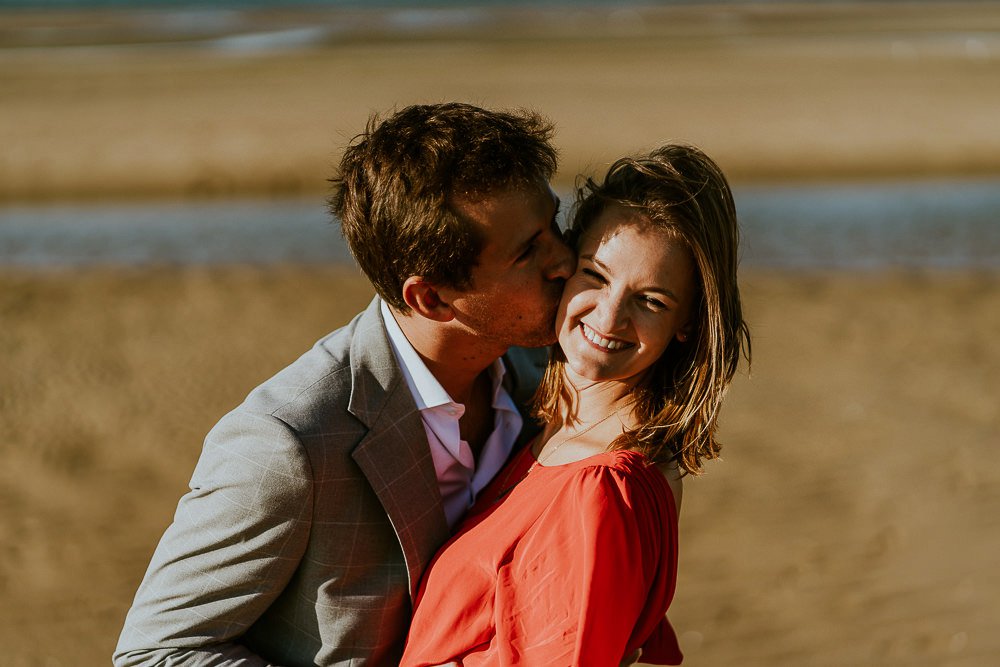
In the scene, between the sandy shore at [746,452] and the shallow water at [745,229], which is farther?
the shallow water at [745,229]

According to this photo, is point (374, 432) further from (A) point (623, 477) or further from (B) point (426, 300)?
(A) point (623, 477)

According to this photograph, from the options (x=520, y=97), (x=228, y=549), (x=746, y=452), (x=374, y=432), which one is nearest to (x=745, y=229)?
(x=746, y=452)

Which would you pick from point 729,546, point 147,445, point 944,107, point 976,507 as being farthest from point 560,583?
point 944,107

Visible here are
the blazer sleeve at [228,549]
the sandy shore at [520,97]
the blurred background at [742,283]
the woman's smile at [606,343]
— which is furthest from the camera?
the sandy shore at [520,97]

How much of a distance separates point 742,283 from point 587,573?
31.8ft

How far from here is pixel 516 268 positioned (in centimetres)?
333

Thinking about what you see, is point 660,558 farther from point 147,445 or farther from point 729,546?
point 147,445

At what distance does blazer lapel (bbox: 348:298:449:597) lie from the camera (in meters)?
3.17

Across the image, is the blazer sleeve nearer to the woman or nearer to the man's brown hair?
the woman

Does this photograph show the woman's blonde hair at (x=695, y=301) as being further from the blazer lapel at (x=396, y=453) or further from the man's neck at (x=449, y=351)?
the blazer lapel at (x=396, y=453)

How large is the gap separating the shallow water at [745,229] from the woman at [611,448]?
9.31m

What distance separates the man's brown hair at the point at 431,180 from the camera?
3188mm

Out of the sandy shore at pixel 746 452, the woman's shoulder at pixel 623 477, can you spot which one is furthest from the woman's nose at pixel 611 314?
the sandy shore at pixel 746 452

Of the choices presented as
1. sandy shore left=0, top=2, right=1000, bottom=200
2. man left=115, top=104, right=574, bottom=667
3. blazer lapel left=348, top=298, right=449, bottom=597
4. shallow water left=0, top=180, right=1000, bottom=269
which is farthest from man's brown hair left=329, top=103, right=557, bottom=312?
shallow water left=0, top=180, right=1000, bottom=269
